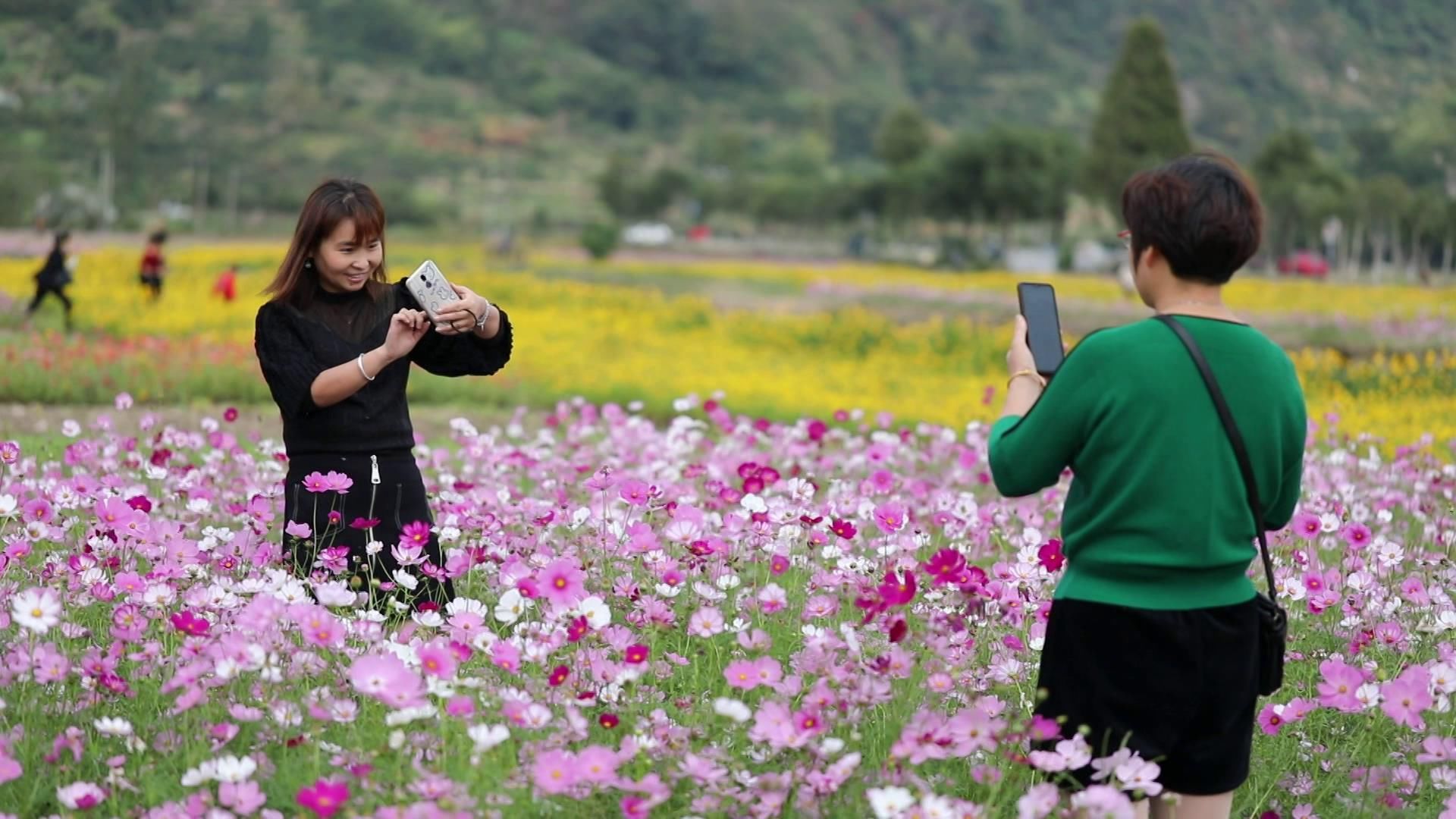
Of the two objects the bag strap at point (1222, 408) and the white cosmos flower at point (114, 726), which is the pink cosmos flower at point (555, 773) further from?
the bag strap at point (1222, 408)

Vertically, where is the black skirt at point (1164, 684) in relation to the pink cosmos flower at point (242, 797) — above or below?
above

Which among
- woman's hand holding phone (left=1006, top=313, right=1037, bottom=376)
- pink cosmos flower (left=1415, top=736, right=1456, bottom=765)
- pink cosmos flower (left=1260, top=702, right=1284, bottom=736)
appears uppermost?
woman's hand holding phone (left=1006, top=313, right=1037, bottom=376)

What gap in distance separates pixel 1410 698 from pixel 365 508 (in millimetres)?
2306

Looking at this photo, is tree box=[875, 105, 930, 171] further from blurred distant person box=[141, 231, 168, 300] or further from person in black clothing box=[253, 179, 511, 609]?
person in black clothing box=[253, 179, 511, 609]

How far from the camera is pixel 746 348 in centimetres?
1405

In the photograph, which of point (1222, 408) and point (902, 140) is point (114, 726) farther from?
point (902, 140)

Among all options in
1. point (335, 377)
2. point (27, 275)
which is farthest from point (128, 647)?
point (27, 275)

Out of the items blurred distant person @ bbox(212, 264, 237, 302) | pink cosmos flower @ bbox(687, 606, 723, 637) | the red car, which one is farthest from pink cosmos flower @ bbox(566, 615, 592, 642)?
the red car

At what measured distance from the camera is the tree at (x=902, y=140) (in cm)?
5309

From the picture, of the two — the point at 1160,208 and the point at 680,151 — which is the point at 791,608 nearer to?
the point at 1160,208

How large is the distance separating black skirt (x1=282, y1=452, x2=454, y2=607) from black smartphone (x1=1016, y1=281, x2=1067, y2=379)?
5.52 ft

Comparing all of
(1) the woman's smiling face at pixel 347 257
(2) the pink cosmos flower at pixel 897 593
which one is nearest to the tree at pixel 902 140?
(1) the woman's smiling face at pixel 347 257

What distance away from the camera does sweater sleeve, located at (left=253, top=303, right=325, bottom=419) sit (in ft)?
12.0

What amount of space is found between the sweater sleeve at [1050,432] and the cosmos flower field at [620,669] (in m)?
0.17
